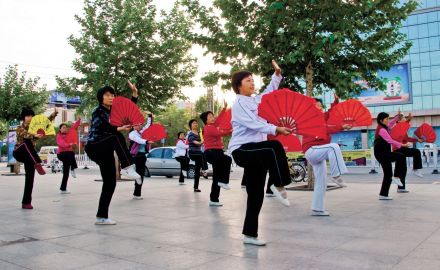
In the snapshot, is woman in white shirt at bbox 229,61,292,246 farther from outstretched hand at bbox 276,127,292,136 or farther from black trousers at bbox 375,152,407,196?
black trousers at bbox 375,152,407,196

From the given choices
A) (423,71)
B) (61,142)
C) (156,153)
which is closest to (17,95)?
(156,153)

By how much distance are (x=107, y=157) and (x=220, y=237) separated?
7.08ft

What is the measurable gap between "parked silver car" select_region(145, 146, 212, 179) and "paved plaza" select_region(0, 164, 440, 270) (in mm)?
10554

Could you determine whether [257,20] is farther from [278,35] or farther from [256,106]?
[256,106]

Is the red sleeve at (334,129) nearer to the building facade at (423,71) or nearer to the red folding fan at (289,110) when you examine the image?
the red folding fan at (289,110)

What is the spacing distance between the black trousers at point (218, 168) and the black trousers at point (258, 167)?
11.8 ft

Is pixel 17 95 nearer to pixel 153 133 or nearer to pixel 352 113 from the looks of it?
pixel 153 133

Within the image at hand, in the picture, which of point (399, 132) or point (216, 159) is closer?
point (216, 159)

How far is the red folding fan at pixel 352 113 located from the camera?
7410 millimetres

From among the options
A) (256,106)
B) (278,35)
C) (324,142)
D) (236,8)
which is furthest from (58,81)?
(256,106)

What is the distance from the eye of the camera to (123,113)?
6527 mm

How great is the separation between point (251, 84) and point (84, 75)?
45.9ft

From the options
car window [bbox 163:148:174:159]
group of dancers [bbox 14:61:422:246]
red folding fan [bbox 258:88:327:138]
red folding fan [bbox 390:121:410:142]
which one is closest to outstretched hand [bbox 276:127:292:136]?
group of dancers [bbox 14:61:422:246]

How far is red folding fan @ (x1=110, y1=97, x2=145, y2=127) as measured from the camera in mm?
6441
